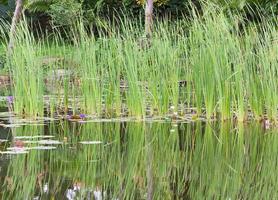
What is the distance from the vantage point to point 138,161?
469 centimetres

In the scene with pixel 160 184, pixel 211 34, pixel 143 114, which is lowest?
pixel 160 184

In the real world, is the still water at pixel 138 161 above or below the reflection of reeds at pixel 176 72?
below

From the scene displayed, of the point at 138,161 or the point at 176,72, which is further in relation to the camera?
the point at 176,72

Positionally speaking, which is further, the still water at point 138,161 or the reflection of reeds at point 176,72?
the reflection of reeds at point 176,72

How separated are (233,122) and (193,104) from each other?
0.98 m

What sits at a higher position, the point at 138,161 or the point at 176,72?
the point at 176,72

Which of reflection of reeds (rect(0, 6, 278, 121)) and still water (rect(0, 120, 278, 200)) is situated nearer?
still water (rect(0, 120, 278, 200))

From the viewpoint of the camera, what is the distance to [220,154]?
5.07 metres

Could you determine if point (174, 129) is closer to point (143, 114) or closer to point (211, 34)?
point (143, 114)

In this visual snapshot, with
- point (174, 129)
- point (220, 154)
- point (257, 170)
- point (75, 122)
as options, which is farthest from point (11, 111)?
point (257, 170)

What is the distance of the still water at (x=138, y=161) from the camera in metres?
3.82

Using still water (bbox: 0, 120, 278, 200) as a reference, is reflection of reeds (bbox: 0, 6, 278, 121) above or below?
above

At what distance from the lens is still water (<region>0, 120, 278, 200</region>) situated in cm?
382

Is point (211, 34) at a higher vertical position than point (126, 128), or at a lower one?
higher
